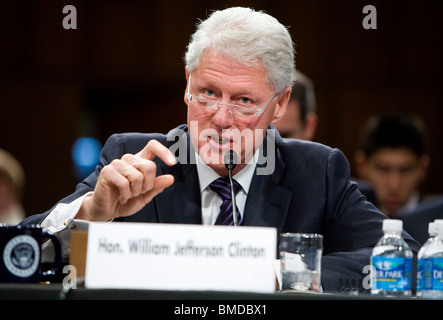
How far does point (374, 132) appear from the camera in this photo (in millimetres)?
3936

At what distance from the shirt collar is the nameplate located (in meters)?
0.81

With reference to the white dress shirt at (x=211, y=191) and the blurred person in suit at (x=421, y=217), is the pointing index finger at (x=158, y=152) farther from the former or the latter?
the blurred person in suit at (x=421, y=217)

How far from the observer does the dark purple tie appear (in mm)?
1978

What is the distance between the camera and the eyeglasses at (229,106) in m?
1.96

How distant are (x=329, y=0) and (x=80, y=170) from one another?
97.2 inches

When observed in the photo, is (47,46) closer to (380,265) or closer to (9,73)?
(9,73)

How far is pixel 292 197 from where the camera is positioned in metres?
2.13

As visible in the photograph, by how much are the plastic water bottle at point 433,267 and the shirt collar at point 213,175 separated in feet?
2.35

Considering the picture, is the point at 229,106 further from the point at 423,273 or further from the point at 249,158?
the point at 423,273

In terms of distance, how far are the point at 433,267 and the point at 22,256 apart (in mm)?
826

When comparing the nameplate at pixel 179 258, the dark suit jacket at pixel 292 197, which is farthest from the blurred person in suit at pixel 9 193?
the nameplate at pixel 179 258

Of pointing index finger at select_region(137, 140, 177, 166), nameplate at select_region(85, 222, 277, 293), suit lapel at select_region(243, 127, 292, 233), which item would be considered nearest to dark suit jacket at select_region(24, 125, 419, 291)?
suit lapel at select_region(243, 127, 292, 233)

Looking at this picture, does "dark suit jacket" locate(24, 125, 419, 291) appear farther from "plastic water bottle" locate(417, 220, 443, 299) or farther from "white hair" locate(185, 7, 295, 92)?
"plastic water bottle" locate(417, 220, 443, 299)
